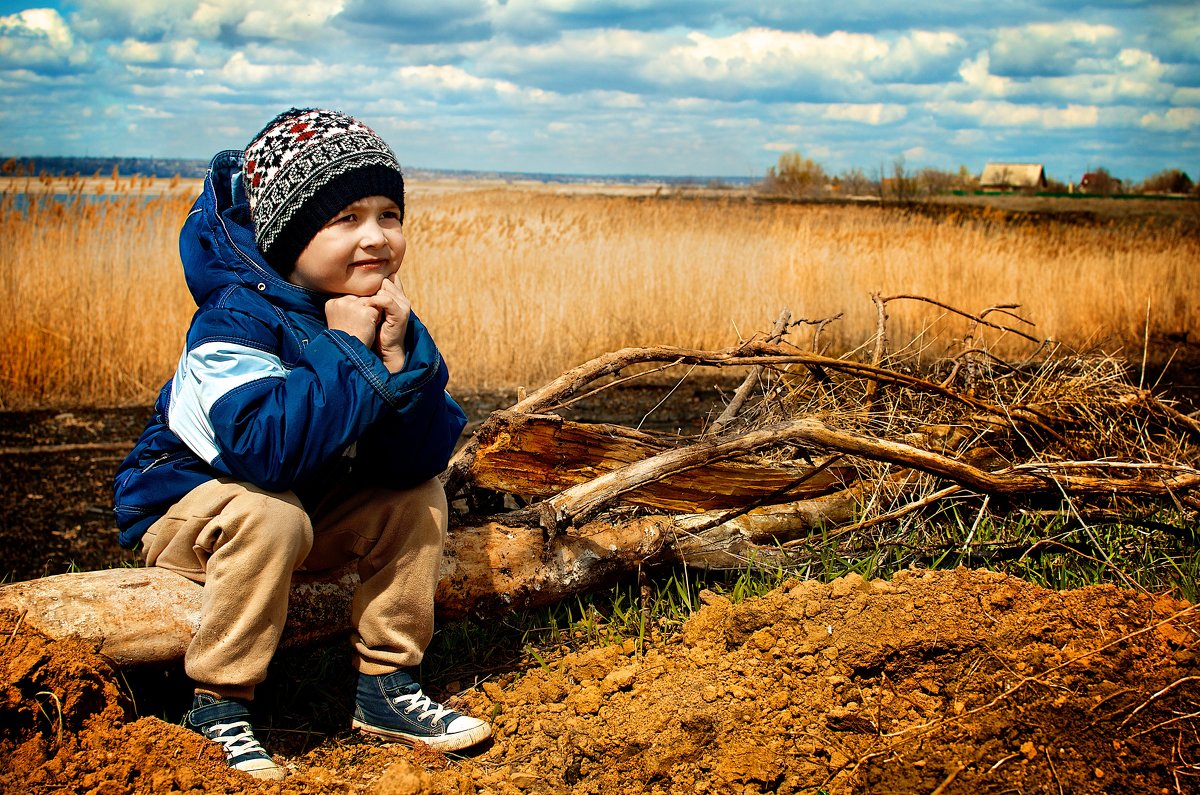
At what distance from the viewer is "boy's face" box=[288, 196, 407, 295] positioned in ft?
7.60

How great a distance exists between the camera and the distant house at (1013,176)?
37.8m

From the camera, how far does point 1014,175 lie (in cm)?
3909

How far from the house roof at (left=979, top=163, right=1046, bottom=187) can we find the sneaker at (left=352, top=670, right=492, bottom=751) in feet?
129

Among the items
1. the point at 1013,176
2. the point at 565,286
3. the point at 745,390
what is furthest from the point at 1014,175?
the point at 745,390

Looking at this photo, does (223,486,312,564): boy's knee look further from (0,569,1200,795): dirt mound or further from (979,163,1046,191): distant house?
(979,163,1046,191): distant house

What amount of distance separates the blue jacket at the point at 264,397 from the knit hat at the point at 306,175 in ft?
0.31

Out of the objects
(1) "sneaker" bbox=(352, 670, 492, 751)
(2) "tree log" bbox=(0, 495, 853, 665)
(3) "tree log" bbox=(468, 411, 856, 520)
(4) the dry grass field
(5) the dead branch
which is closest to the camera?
(2) "tree log" bbox=(0, 495, 853, 665)

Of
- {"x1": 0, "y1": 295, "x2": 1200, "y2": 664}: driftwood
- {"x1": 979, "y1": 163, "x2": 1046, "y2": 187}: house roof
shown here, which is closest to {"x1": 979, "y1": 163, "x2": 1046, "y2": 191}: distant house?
{"x1": 979, "y1": 163, "x2": 1046, "y2": 187}: house roof

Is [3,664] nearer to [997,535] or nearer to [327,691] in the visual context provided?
[327,691]

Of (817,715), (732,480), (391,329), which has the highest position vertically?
(391,329)

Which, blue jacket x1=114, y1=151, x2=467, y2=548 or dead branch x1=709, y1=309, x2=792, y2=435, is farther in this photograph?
dead branch x1=709, y1=309, x2=792, y2=435

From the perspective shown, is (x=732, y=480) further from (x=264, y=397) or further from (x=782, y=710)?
(x=264, y=397)

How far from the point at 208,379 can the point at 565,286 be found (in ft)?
22.7

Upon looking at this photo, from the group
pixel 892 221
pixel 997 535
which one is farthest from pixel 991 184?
pixel 997 535
